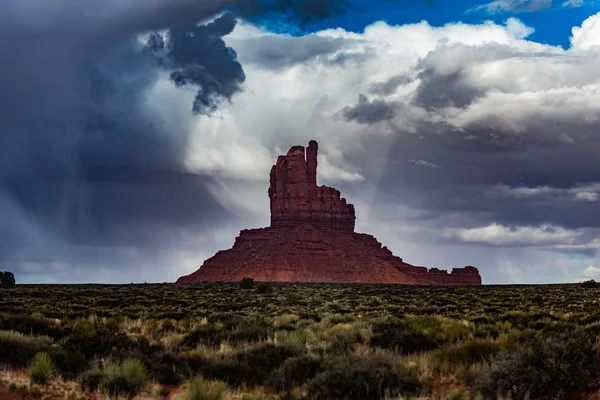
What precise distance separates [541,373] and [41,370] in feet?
29.5

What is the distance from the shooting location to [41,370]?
12.3 m

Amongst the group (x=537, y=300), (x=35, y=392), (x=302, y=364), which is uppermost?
(x=537, y=300)

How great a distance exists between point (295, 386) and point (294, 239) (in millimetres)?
182283

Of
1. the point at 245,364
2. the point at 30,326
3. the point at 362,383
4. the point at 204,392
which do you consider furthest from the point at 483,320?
the point at 204,392

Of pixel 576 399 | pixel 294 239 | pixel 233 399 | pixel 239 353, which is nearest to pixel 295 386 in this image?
pixel 233 399

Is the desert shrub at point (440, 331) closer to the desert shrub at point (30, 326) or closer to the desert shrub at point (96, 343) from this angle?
the desert shrub at point (96, 343)

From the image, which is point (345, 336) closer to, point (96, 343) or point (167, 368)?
point (167, 368)

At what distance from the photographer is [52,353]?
14031 millimetres

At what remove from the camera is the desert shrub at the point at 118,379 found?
1131cm

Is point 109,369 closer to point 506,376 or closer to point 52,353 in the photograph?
point 52,353

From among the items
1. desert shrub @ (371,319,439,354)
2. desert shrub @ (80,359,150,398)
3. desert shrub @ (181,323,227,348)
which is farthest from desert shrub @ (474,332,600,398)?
desert shrub @ (181,323,227,348)

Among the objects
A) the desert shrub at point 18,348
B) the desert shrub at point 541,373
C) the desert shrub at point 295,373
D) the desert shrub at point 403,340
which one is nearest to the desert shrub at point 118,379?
the desert shrub at point 295,373

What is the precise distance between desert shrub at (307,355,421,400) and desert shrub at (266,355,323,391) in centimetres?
68

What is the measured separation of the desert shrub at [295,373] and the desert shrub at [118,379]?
2323mm
